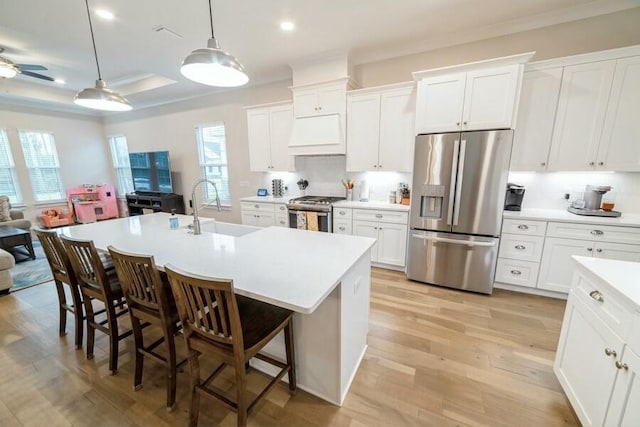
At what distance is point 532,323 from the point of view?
7.82 feet

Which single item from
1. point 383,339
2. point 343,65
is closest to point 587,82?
point 343,65

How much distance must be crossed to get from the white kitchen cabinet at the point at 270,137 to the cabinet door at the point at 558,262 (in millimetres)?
3490

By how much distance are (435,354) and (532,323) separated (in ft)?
3.78

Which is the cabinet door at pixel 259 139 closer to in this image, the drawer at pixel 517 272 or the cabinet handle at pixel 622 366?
the drawer at pixel 517 272

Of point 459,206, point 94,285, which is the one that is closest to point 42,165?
point 94,285

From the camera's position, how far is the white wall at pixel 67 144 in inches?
216

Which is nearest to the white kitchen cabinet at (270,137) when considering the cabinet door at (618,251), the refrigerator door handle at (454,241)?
the refrigerator door handle at (454,241)

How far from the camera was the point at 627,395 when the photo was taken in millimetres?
1092

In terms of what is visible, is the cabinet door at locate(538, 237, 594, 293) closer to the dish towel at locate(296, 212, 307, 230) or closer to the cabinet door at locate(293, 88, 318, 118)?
the dish towel at locate(296, 212, 307, 230)

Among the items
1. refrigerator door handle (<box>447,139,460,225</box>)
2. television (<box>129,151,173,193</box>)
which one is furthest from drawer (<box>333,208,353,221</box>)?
television (<box>129,151,173,193</box>)

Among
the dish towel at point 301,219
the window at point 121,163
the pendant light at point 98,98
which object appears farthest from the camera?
the window at point 121,163

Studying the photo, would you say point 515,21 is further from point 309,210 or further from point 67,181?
point 67,181

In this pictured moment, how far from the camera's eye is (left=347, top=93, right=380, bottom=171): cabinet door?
3443 millimetres

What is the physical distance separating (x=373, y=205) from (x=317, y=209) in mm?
807
